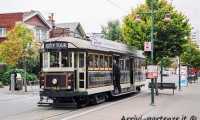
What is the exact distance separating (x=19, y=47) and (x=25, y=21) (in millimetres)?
16912

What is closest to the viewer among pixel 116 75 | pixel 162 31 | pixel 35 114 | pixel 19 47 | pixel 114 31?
pixel 35 114

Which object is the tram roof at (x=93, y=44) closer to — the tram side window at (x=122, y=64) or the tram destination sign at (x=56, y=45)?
the tram destination sign at (x=56, y=45)

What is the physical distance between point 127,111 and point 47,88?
373 cm

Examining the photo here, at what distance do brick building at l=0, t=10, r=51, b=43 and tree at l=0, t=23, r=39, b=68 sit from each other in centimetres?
1561

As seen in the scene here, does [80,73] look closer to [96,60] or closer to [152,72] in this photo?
[96,60]

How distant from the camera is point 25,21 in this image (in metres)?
40.8

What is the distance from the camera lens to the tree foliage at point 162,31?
2167 centimetres

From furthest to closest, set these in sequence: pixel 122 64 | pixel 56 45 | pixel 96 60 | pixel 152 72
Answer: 1. pixel 122 64
2. pixel 152 72
3. pixel 96 60
4. pixel 56 45

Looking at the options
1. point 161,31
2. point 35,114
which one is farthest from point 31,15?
point 35,114

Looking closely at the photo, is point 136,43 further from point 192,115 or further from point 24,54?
point 192,115

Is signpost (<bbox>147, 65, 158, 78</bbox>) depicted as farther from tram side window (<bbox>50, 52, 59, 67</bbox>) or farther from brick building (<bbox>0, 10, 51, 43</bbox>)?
brick building (<bbox>0, 10, 51, 43</bbox>)

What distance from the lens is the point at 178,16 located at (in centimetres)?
2192

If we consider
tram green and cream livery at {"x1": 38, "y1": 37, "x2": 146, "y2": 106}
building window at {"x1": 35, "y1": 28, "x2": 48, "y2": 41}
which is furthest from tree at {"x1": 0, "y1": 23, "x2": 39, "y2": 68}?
building window at {"x1": 35, "y1": 28, "x2": 48, "y2": 41}

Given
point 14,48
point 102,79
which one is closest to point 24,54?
point 14,48
